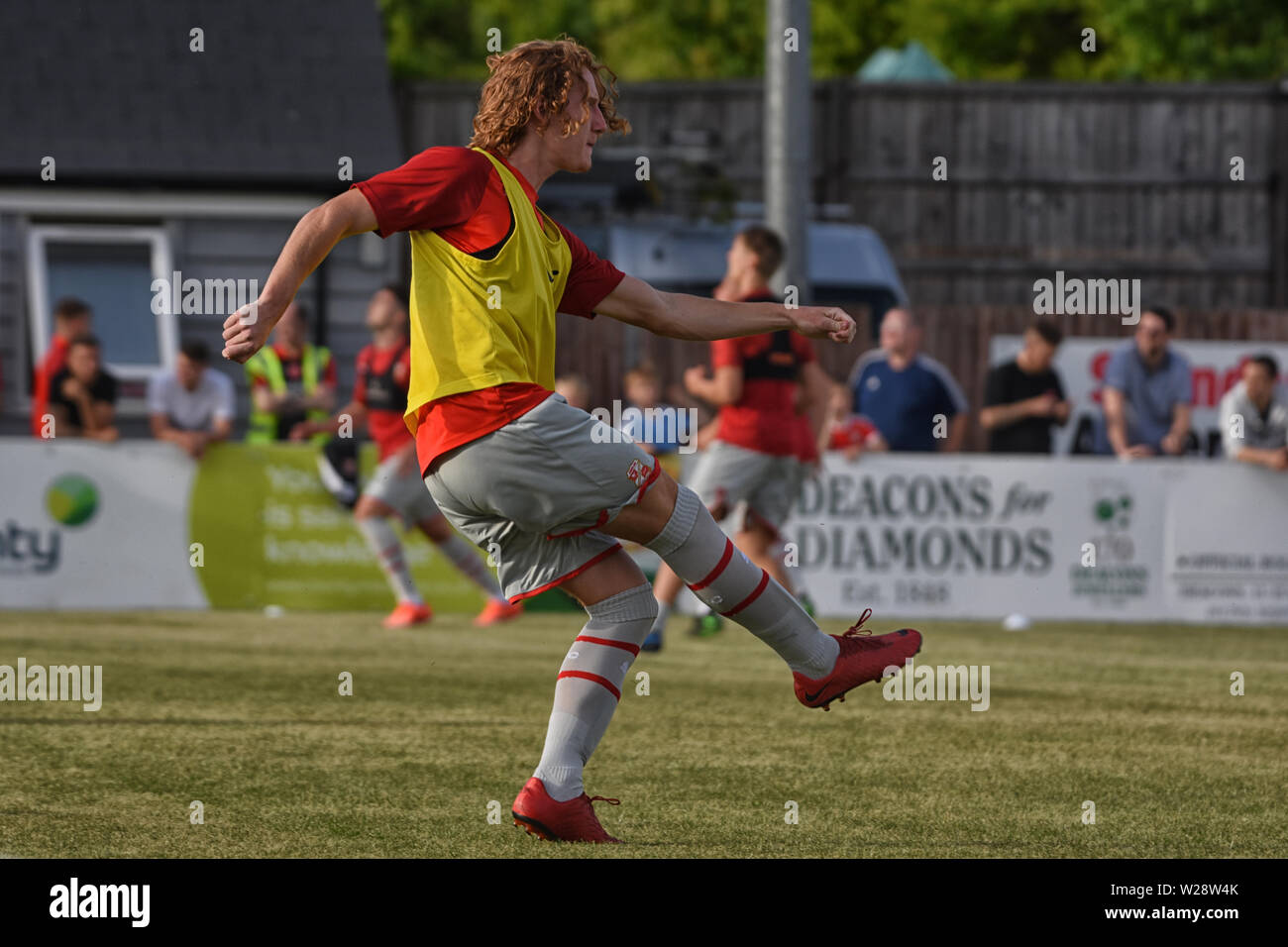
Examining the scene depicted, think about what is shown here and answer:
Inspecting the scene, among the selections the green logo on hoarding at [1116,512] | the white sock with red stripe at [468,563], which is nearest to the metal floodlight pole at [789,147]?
the green logo on hoarding at [1116,512]

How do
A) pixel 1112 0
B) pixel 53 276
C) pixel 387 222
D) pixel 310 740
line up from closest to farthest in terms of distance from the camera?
1. pixel 387 222
2. pixel 310 740
3. pixel 53 276
4. pixel 1112 0

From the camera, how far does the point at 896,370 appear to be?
1423 cm

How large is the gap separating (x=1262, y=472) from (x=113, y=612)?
770 centimetres

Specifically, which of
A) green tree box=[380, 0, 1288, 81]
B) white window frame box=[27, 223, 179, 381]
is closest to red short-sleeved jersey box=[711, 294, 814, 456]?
white window frame box=[27, 223, 179, 381]

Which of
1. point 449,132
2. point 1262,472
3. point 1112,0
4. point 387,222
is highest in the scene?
point 1112,0

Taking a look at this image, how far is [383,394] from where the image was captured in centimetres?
1251

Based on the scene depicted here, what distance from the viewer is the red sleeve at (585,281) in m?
5.49

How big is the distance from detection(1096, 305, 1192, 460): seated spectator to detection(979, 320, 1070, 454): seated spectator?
38 cm

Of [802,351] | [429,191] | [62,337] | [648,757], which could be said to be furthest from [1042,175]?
[429,191]

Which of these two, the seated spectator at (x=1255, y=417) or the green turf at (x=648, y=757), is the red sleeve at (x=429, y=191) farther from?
the seated spectator at (x=1255, y=417)

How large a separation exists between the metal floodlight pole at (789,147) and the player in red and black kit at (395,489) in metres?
3.16

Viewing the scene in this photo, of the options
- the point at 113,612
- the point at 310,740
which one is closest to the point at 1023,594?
the point at 113,612

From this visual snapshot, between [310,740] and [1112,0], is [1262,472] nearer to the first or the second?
[310,740]
